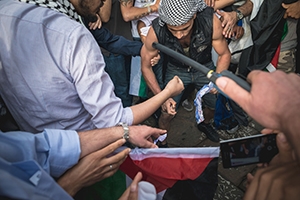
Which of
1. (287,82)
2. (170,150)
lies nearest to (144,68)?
(170,150)

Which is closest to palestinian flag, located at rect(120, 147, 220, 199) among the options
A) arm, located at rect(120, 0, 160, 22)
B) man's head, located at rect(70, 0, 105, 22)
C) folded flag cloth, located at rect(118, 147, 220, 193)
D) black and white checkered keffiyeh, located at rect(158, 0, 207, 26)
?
folded flag cloth, located at rect(118, 147, 220, 193)

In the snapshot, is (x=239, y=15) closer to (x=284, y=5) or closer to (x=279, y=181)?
(x=284, y=5)

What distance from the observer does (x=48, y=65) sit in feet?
5.51

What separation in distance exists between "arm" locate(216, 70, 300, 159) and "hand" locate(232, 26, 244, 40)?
228cm

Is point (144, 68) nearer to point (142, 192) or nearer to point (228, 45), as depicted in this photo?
point (228, 45)

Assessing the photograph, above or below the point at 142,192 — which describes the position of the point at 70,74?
above

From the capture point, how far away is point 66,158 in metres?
1.57

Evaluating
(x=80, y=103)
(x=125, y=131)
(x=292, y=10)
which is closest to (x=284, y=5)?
(x=292, y=10)

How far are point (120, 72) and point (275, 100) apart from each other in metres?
2.53

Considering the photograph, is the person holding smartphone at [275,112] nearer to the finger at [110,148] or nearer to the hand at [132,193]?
the hand at [132,193]

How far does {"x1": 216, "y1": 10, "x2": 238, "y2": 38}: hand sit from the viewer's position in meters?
3.15

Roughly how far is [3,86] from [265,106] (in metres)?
1.58

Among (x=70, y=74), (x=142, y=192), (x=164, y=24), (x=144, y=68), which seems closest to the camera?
(x=142, y=192)

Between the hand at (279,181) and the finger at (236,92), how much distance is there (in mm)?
315
